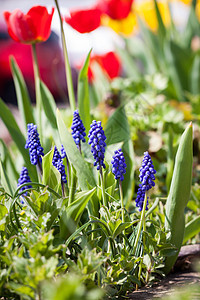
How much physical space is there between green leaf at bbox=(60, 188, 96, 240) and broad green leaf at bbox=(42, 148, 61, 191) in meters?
0.12

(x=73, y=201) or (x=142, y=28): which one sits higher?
(x=142, y=28)

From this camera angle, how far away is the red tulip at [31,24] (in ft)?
3.95

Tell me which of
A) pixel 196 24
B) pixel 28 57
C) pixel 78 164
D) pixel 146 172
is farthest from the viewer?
pixel 28 57

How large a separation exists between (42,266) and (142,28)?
7.03 feet

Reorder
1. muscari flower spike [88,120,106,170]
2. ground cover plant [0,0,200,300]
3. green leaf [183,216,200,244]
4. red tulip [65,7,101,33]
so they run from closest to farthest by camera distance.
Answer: ground cover plant [0,0,200,300]
muscari flower spike [88,120,106,170]
green leaf [183,216,200,244]
red tulip [65,7,101,33]

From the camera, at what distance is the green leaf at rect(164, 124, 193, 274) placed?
93cm

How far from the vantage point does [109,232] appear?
0.92 metres

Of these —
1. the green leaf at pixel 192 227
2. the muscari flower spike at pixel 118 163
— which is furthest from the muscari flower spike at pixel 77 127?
the green leaf at pixel 192 227

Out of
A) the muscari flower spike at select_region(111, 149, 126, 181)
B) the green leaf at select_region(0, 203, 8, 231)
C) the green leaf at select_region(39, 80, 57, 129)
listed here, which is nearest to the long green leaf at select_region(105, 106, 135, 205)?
the green leaf at select_region(39, 80, 57, 129)

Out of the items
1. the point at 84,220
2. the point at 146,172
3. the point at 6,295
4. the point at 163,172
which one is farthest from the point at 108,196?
the point at 163,172

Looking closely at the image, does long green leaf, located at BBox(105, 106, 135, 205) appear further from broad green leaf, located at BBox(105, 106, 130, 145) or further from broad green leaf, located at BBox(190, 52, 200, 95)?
broad green leaf, located at BBox(190, 52, 200, 95)

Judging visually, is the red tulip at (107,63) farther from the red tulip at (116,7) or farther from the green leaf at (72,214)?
the green leaf at (72,214)

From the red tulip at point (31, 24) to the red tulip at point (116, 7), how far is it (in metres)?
1.18

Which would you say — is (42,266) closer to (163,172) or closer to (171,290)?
(171,290)
